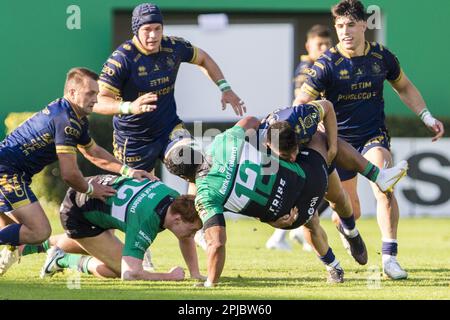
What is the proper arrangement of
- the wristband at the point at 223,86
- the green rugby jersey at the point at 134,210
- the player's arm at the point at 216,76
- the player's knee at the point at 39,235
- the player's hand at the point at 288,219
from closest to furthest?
the player's hand at the point at 288,219, the green rugby jersey at the point at 134,210, the player's knee at the point at 39,235, the player's arm at the point at 216,76, the wristband at the point at 223,86

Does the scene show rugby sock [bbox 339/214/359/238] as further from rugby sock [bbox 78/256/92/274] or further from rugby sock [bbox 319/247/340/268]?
rugby sock [bbox 78/256/92/274]

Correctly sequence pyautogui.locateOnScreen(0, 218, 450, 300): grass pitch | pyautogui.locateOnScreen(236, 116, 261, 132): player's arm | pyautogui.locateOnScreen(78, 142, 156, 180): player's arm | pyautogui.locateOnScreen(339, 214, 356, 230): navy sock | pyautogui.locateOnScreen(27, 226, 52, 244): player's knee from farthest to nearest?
pyautogui.locateOnScreen(339, 214, 356, 230): navy sock, pyautogui.locateOnScreen(78, 142, 156, 180): player's arm, pyautogui.locateOnScreen(27, 226, 52, 244): player's knee, pyautogui.locateOnScreen(236, 116, 261, 132): player's arm, pyautogui.locateOnScreen(0, 218, 450, 300): grass pitch

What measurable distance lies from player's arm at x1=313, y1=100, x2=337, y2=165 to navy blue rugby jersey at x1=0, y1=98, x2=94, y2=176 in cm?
209

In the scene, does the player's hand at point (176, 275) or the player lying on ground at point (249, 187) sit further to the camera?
the player's hand at point (176, 275)

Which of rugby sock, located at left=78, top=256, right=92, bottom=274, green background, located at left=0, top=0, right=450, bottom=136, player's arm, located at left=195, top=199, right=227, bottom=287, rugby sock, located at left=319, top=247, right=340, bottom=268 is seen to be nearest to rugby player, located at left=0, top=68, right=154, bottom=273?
rugby sock, located at left=78, top=256, right=92, bottom=274

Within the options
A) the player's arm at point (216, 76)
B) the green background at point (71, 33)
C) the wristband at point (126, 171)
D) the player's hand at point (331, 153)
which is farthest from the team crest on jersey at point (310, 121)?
the green background at point (71, 33)

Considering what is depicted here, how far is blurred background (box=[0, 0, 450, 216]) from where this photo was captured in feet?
61.7

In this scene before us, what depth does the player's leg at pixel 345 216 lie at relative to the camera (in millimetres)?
10227

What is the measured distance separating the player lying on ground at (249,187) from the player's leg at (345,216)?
58 centimetres

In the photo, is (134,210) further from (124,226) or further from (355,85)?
(355,85)

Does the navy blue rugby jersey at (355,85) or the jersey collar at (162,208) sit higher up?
the navy blue rugby jersey at (355,85)

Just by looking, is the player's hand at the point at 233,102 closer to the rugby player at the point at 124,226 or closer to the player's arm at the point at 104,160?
the player's arm at the point at 104,160

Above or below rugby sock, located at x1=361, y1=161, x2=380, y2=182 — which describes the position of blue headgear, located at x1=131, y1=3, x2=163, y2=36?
above

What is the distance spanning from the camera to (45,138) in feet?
32.4
